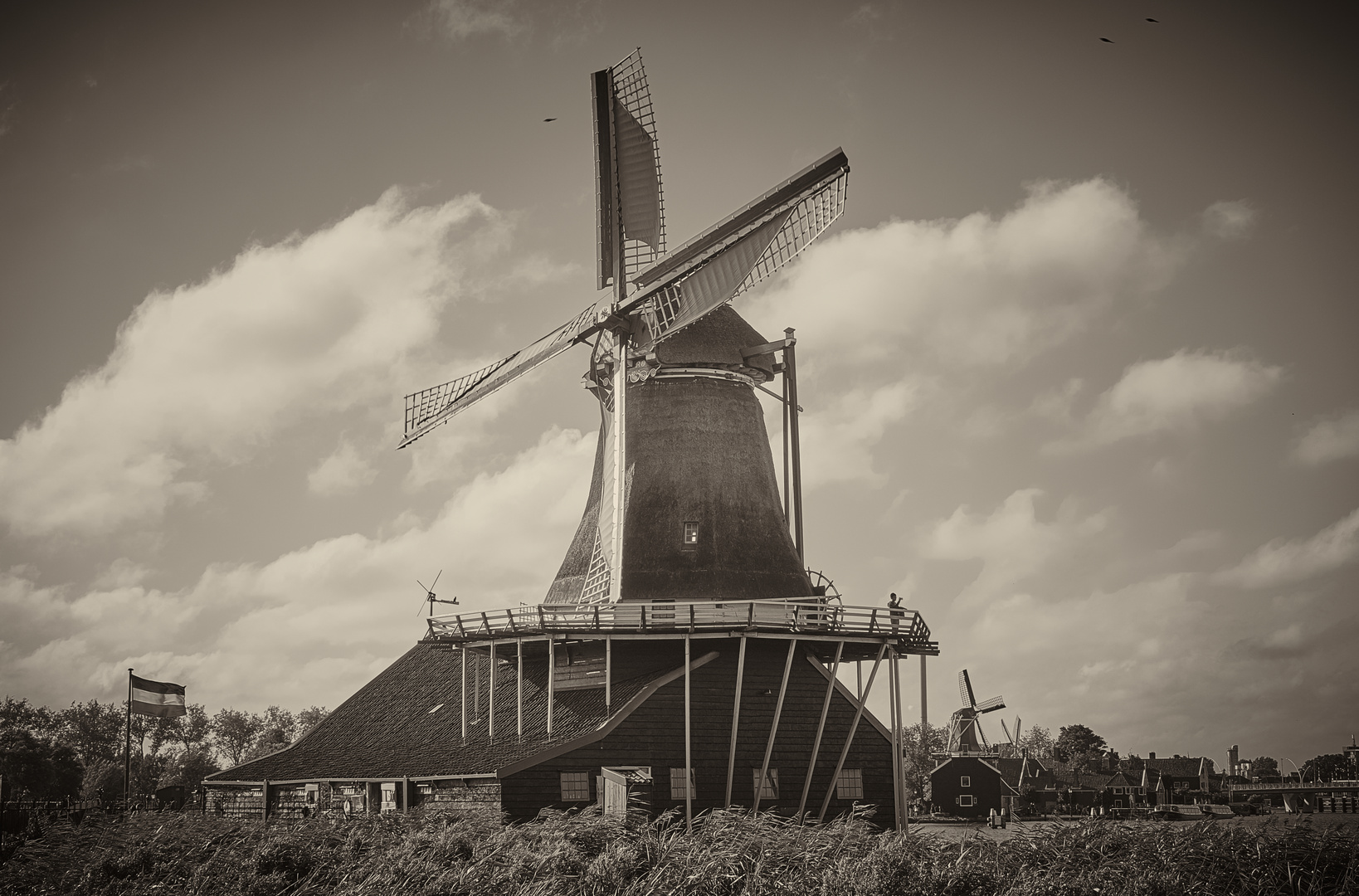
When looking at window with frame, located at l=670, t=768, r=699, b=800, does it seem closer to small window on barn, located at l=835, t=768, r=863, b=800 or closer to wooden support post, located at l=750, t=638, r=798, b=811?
wooden support post, located at l=750, t=638, r=798, b=811

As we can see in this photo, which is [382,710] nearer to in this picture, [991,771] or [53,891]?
[53,891]

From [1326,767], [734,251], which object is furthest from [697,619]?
[1326,767]

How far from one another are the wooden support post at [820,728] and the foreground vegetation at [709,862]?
10179mm

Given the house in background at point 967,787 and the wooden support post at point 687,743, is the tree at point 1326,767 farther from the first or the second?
the wooden support post at point 687,743

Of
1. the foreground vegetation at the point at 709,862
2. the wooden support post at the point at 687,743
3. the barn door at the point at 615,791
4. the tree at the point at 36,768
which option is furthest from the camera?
the tree at the point at 36,768

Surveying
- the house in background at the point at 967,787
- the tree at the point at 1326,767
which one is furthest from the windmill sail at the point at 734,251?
the tree at the point at 1326,767

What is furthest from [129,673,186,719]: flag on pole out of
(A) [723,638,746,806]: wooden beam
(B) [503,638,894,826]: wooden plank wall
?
(A) [723,638,746,806]: wooden beam

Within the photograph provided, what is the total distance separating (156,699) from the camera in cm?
3694

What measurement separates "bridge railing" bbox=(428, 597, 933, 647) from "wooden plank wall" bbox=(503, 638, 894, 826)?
817 mm

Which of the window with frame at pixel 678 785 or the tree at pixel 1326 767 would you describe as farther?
the tree at pixel 1326 767

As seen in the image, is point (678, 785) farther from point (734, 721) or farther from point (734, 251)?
point (734, 251)

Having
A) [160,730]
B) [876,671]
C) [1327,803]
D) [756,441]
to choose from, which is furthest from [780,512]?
[160,730]

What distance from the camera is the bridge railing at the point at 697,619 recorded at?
88.7ft

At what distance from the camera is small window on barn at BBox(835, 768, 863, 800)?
28.2m
